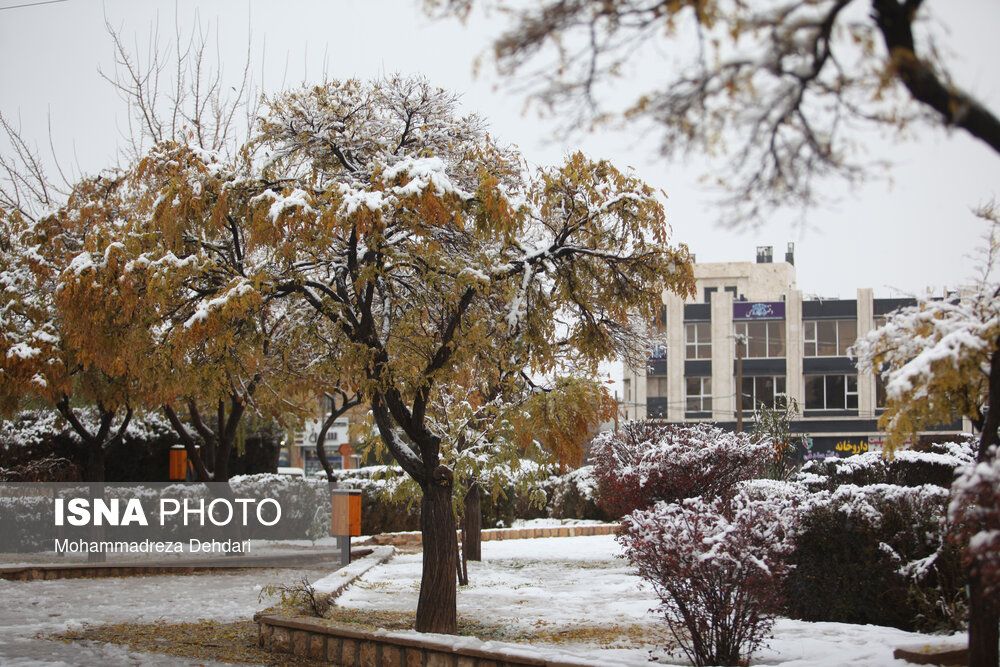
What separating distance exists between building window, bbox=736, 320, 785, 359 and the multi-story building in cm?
5

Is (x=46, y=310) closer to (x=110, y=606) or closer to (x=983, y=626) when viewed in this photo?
(x=110, y=606)

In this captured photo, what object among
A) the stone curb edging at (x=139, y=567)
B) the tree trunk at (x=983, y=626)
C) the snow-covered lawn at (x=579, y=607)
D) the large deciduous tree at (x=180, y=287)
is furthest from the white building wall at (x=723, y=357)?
the tree trunk at (x=983, y=626)

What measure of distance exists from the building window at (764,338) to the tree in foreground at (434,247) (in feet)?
129

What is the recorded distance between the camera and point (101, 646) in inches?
314

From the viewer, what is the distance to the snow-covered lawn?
6.89 metres

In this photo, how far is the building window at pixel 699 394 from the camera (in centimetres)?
4756

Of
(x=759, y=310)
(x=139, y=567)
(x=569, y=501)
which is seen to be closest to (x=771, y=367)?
(x=759, y=310)

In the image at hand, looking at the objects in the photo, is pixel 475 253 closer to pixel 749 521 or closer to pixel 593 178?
pixel 593 178

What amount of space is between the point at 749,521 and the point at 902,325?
1.98m

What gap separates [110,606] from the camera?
10430 mm

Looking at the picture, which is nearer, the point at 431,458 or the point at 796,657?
the point at 796,657

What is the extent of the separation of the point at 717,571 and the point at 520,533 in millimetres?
13169

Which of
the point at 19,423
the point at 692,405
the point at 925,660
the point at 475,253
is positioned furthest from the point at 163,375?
the point at 692,405

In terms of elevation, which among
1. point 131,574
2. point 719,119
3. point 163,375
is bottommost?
point 131,574
